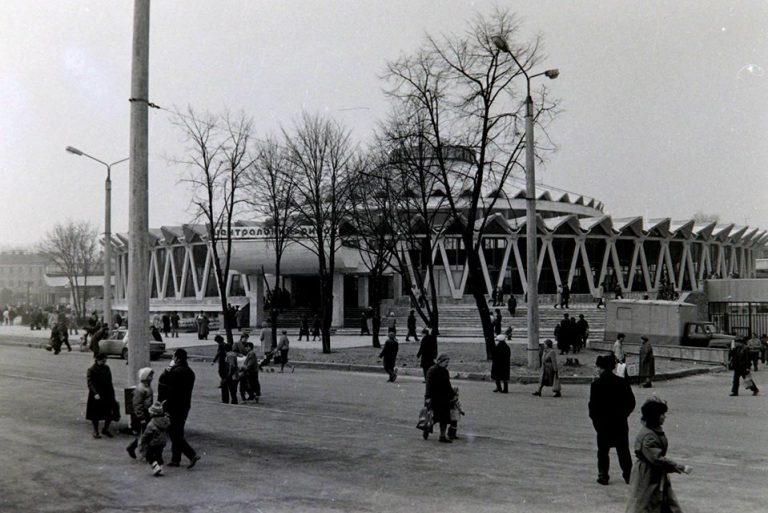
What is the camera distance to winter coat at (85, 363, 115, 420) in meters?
11.0

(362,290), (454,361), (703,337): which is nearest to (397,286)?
(362,290)

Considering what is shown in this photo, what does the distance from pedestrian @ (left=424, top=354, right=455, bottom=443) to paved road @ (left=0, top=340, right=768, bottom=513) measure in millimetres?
387

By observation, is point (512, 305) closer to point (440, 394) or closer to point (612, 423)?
point (440, 394)

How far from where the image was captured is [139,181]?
9766 mm

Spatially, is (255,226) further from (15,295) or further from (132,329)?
(15,295)

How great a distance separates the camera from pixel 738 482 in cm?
822

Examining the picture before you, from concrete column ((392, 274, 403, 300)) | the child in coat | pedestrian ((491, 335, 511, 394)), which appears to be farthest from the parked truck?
concrete column ((392, 274, 403, 300))

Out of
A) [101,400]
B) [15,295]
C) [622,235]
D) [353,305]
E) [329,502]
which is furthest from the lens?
[15,295]

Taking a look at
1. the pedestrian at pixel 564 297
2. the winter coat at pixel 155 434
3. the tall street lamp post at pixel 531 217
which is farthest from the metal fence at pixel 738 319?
the winter coat at pixel 155 434

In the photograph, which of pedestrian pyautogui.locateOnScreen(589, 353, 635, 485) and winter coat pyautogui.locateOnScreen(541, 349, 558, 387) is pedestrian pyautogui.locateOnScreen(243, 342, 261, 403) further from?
pedestrian pyautogui.locateOnScreen(589, 353, 635, 485)

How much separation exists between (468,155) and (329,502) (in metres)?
17.6

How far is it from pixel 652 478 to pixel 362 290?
157 feet

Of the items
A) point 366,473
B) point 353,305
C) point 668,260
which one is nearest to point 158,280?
point 353,305

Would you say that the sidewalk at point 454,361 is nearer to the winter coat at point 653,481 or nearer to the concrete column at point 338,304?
the concrete column at point 338,304
